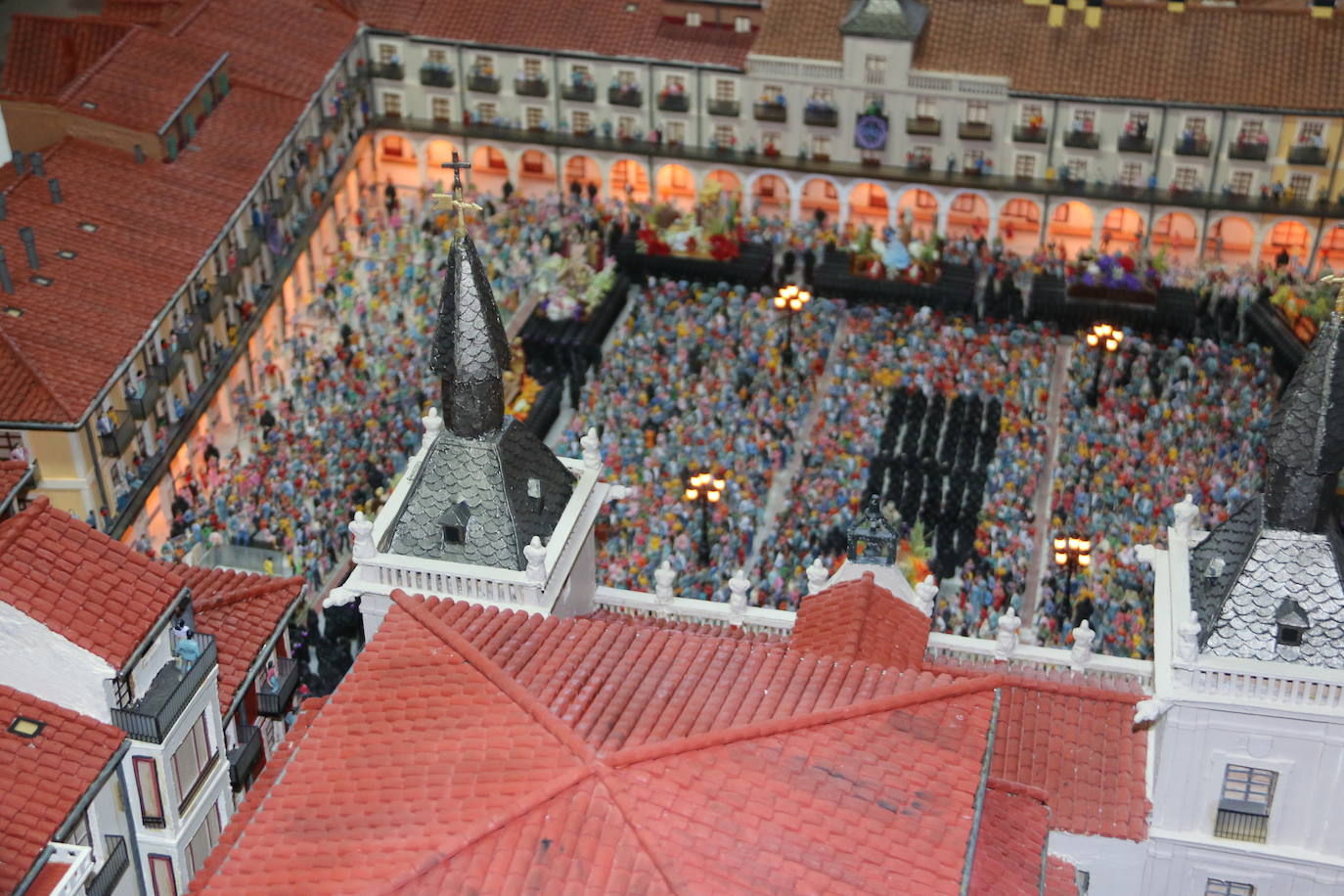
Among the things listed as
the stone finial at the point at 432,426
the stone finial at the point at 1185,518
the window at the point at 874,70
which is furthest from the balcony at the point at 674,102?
the stone finial at the point at 1185,518

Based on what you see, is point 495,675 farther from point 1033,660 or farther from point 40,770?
point 1033,660

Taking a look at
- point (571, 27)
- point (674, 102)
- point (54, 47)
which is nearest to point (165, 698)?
point (54, 47)

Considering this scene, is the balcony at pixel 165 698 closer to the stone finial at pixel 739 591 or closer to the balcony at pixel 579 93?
the stone finial at pixel 739 591

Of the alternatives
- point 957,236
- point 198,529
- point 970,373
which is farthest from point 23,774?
point 957,236

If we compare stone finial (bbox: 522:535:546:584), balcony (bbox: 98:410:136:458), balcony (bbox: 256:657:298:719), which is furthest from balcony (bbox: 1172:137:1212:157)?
stone finial (bbox: 522:535:546:584)

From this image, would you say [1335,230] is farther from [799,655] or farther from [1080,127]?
[799,655]
